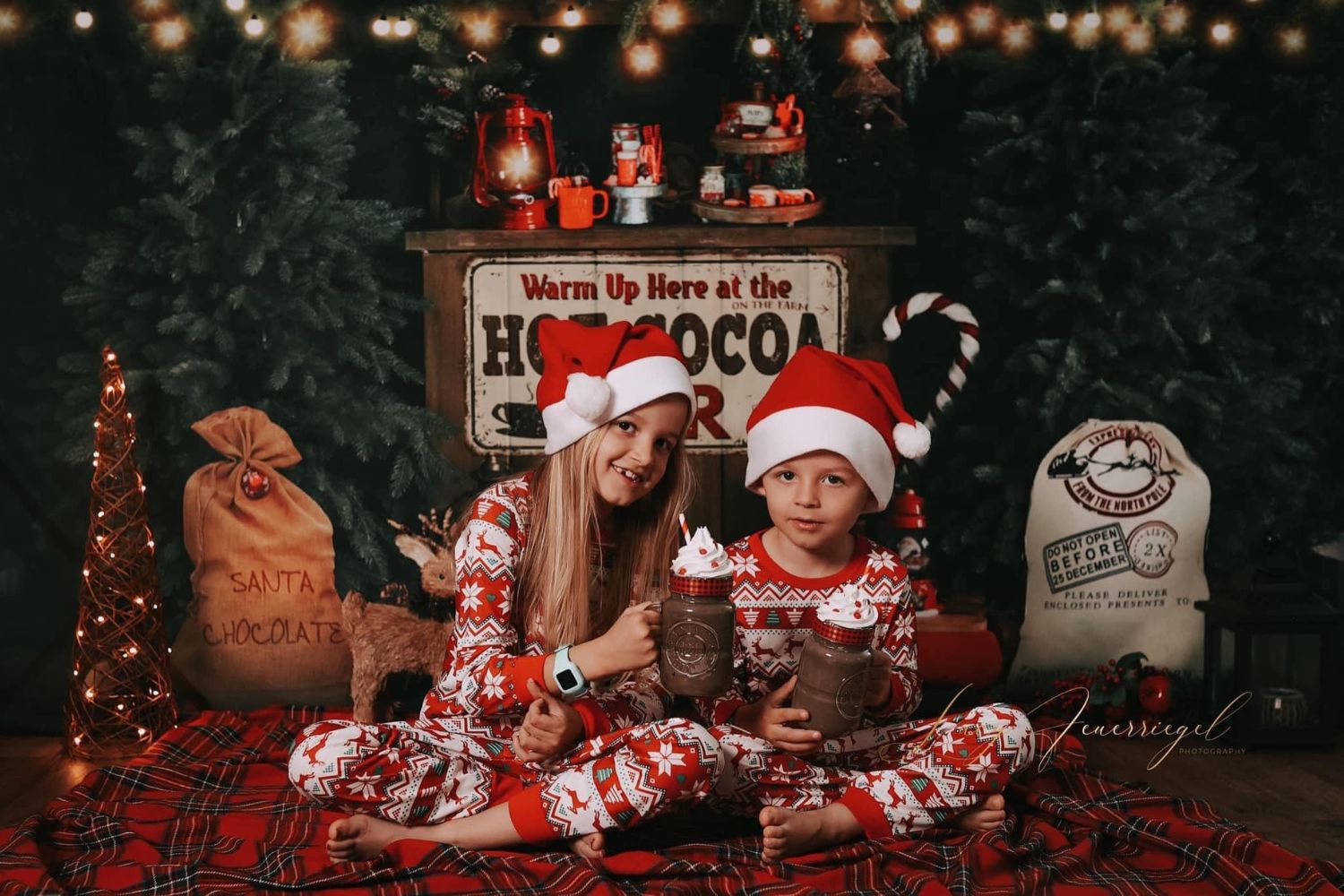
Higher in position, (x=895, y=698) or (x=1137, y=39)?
(x=1137, y=39)

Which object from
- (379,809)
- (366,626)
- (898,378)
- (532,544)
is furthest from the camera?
(898,378)

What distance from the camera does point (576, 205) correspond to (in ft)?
11.8

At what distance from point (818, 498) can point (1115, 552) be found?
58.4 inches

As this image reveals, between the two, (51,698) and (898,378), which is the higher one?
(898,378)

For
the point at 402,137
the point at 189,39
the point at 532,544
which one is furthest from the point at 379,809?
the point at 189,39

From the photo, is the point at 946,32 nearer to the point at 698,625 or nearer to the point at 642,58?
the point at 642,58

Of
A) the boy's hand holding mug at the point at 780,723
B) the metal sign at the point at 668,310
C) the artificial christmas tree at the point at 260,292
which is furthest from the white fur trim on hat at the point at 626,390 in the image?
the artificial christmas tree at the point at 260,292

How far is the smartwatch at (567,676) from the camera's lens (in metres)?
2.45

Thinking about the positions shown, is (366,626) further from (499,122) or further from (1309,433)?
(1309,433)

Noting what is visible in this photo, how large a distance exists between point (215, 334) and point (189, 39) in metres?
0.81

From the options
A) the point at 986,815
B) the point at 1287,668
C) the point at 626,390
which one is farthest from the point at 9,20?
the point at 1287,668

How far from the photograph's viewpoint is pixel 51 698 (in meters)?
3.67

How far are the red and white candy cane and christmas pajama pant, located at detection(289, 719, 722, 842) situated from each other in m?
1.55

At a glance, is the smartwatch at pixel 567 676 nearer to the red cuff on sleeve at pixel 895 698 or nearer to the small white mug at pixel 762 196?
the red cuff on sleeve at pixel 895 698
